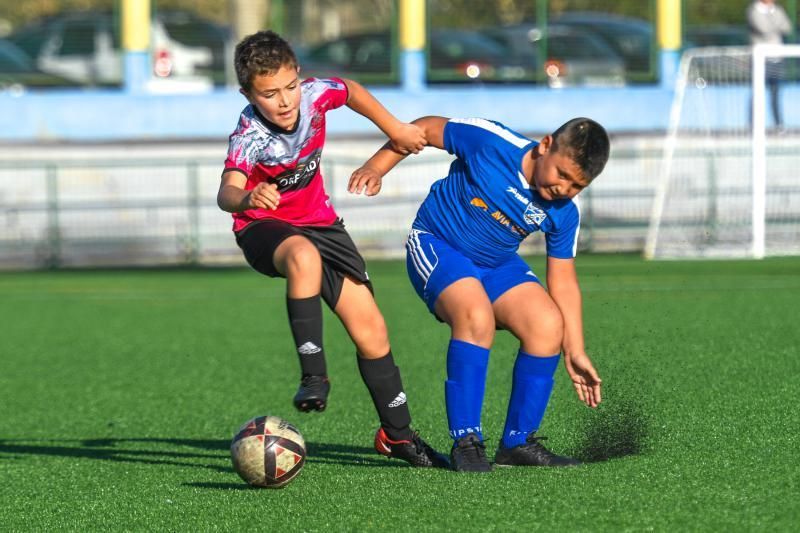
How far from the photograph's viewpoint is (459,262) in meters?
5.54

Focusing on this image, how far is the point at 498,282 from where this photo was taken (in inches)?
219

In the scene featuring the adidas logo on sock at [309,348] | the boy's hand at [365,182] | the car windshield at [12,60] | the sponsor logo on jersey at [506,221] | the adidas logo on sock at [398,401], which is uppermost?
the car windshield at [12,60]

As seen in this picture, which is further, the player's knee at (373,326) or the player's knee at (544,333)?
the player's knee at (373,326)

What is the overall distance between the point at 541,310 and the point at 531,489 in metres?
0.77

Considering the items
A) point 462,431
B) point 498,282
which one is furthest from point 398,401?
point 498,282

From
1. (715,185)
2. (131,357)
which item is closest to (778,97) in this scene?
(715,185)

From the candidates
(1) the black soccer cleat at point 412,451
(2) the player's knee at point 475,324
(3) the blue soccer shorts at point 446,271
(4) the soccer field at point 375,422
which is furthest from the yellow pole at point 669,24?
(2) the player's knee at point 475,324

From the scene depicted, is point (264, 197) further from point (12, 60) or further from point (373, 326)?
point (12, 60)

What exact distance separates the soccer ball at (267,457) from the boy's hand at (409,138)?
1303 mm

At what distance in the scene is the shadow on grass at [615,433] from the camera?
569cm

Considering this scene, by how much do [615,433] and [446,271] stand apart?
1052 mm

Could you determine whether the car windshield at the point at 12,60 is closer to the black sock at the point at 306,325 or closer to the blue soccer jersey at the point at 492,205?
the blue soccer jersey at the point at 492,205

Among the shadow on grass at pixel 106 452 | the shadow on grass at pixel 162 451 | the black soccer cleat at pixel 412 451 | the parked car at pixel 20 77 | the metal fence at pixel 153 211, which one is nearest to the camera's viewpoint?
the black soccer cleat at pixel 412 451

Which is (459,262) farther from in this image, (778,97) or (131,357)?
(778,97)
